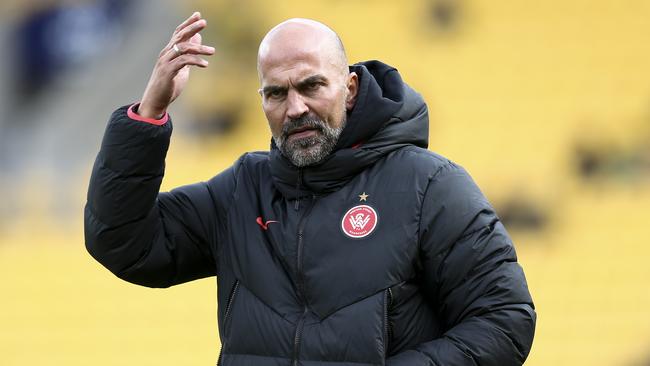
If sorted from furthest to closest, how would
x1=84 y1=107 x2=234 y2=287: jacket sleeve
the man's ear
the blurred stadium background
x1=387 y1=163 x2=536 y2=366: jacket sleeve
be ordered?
the blurred stadium background
the man's ear
x1=84 y1=107 x2=234 y2=287: jacket sleeve
x1=387 y1=163 x2=536 y2=366: jacket sleeve

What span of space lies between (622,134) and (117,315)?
2.85 metres

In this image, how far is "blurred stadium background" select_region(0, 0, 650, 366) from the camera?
5.88 meters

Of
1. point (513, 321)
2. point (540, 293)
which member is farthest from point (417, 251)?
point (540, 293)

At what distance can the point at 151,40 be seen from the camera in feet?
21.5

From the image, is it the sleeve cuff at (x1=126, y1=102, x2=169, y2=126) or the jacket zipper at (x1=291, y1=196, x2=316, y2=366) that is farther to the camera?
the sleeve cuff at (x1=126, y1=102, x2=169, y2=126)

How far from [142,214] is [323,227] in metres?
0.37

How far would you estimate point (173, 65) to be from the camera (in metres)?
2.26

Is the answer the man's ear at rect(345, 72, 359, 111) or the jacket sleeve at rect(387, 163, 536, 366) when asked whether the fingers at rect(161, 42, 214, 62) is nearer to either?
the man's ear at rect(345, 72, 359, 111)

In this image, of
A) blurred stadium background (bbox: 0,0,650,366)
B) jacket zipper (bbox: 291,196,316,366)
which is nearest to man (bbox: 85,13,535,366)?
jacket zipper (bbox: 291,196,316,366)

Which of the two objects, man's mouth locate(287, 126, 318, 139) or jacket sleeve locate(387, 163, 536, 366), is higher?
man's mouth locate(287, 126, 318, 139)

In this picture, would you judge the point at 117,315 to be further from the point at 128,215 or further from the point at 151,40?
the point at 128,215

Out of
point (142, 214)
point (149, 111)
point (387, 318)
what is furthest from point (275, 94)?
point (387, 318)

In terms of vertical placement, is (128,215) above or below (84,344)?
above

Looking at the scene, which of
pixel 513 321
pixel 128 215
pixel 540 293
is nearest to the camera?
pixel 513 321
